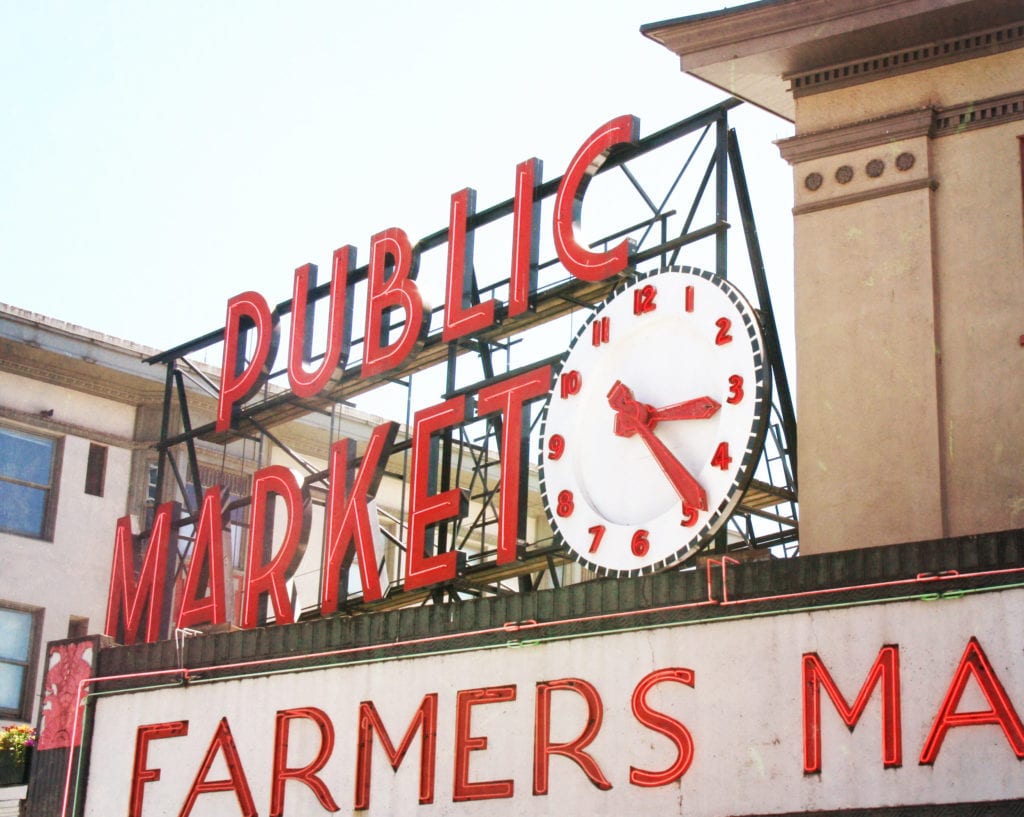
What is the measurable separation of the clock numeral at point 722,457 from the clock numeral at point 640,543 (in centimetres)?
124

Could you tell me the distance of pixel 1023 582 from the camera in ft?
44.4

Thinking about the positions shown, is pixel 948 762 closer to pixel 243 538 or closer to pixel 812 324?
pixel 812 324

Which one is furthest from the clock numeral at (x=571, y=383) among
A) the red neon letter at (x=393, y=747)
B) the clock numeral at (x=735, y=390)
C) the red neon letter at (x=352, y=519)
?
the red neon letter at (x=393, y=747)

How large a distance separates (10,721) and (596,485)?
18.7m

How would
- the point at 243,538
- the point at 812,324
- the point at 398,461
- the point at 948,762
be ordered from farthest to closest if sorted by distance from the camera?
the point at 398,461
the point at 243,538
the point at 812,324
the point at 948,762

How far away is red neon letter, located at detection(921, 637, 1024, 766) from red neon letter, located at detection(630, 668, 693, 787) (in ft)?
7.19

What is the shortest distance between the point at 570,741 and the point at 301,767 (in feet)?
11.3

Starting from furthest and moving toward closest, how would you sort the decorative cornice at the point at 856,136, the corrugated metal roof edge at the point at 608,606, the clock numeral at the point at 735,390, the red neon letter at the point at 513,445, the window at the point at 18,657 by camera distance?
1. the window at the point at 18,657
2. the red neon letter at the point at 513,445
3. the clock numeral at the point at 735,390
4. the decorative cornice at the point at 856,136
5. the corrugated metal roof edge at the point at 608,606

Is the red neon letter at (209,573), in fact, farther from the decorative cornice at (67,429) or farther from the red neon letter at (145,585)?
the decorative cornice at (67,429)

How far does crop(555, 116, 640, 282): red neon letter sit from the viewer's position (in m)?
25.1

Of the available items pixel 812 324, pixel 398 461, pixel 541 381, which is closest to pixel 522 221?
pixel 541 381

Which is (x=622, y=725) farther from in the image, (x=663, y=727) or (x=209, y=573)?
(x=209, y=573)

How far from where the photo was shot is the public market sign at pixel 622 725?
1361cm

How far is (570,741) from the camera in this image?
1592 centimetres
